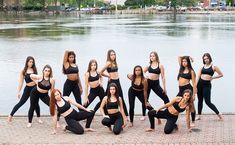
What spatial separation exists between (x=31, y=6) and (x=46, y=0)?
15.3 ft

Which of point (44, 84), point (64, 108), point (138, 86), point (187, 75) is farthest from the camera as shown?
point (138, 86)

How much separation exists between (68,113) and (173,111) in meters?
2.43

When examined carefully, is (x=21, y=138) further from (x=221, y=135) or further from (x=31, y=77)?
(x=221, y=135)

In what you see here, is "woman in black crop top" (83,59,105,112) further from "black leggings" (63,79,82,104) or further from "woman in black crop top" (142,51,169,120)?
"woman in black crop top" (142,51,169,120)

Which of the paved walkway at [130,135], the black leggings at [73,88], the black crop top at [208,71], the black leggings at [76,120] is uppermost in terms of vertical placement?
the black crop top at [208,71]

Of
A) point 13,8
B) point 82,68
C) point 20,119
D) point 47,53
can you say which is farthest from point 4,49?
point 13,8

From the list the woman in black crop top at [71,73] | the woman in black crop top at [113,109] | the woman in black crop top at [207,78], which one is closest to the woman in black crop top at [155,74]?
the woman in black crop top at [207,78]

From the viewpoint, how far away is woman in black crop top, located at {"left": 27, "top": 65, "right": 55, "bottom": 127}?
1104cm

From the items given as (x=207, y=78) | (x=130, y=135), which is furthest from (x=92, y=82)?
(x=207, y=78)

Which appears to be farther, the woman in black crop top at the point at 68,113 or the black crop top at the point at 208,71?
the black crop top at the point at 208,71

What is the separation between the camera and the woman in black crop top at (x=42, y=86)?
1104cm

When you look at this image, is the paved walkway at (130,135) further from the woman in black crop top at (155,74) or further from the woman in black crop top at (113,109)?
the woman in black crop top at (155,74)

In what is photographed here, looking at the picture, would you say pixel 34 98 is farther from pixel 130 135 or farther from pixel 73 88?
pixel 130 135

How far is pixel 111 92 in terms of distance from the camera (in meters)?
10.5
